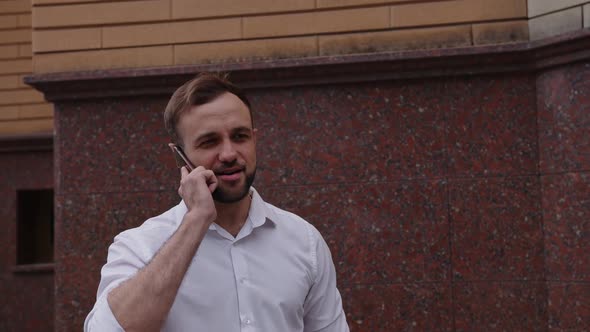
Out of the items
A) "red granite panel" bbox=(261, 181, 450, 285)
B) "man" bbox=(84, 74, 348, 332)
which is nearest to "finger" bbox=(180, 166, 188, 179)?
"man" bbox=(84, 74, 348, 332)

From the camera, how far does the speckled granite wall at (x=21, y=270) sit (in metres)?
11.4

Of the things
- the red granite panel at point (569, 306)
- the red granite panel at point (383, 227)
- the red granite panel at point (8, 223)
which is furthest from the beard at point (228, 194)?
the red granite panel at point (8, 223)

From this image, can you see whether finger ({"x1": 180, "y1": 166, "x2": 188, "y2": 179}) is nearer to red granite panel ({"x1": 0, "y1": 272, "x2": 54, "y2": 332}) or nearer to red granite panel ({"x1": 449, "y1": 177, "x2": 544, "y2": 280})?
red granite panel ({"x1": 449, "y1": 177, "x2": 544, "y2": 280})

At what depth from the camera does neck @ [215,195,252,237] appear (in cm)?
270

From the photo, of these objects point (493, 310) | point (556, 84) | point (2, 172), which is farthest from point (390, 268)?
point (2, 172)

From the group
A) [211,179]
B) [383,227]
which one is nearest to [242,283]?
[211,179]

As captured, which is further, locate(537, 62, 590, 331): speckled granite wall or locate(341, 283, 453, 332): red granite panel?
locate(341, 283, 453, 332): red granite panel

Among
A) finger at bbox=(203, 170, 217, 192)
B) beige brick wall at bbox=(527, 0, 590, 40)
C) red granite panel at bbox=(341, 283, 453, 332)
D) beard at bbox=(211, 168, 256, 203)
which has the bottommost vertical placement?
red granite panel at bbox=(341, 283, 453, 332)

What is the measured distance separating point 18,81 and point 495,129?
7898 millimetres

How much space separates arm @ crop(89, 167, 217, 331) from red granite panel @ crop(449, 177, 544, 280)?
3.96 metres

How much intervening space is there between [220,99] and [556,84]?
3.98 metres

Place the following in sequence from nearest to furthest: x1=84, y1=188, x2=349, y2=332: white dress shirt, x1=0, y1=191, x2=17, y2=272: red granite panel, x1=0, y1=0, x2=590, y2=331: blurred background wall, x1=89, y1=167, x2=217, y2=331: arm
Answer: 1. x1=89, y1=167, x2=217, y2=331: arm
2. x1=84, y1=188, x2=349, y2=332: white dress shirt
3. x1=0, y1=0, x2=590, y2=331: blurred background wall
4. x1=0, y1=191, x2=17, y2=272: red granite panel

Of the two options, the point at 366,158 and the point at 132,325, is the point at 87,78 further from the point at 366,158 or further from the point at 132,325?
the point at 132,325

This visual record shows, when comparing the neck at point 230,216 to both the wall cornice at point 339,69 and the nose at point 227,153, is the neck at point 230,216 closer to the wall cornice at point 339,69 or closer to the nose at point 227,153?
the nose at point 227,153
